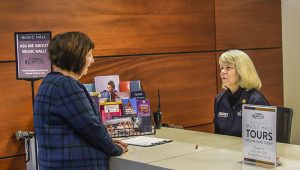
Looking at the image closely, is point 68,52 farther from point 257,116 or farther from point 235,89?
point 235,89

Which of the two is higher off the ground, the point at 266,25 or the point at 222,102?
the point at 266,25

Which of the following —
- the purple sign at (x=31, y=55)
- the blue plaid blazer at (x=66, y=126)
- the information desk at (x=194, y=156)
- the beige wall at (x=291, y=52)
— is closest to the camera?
the information desk at (x=194, y=156)

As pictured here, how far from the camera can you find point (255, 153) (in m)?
2.27

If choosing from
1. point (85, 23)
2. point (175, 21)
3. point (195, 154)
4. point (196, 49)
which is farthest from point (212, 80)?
point (195, 154)

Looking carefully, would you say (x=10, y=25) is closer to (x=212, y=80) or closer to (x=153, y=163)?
(x=153, y=163)

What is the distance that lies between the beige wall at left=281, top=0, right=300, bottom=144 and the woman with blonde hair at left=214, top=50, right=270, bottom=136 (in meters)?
1.60

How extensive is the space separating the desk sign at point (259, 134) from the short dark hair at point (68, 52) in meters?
0.91

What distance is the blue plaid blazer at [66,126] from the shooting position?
243 centimetres

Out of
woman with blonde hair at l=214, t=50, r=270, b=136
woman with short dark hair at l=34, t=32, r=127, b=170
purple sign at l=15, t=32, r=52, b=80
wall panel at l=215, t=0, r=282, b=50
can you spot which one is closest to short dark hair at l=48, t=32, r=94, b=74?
woman with short dark hair at l=34, t=32, r=127, b=170

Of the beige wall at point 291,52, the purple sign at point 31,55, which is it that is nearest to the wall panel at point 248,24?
the beige wall at point 291,52

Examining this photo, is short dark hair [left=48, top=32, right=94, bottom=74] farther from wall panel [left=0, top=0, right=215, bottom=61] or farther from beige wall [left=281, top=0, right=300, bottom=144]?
beige wall [left=281, top=0, right=300, bottom=144]

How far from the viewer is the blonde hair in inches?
136

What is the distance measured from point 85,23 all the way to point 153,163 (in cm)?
160

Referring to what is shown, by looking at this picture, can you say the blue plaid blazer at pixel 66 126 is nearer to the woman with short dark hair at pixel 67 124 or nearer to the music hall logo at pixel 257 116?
the woman with short dark hair at pixel 67 124
